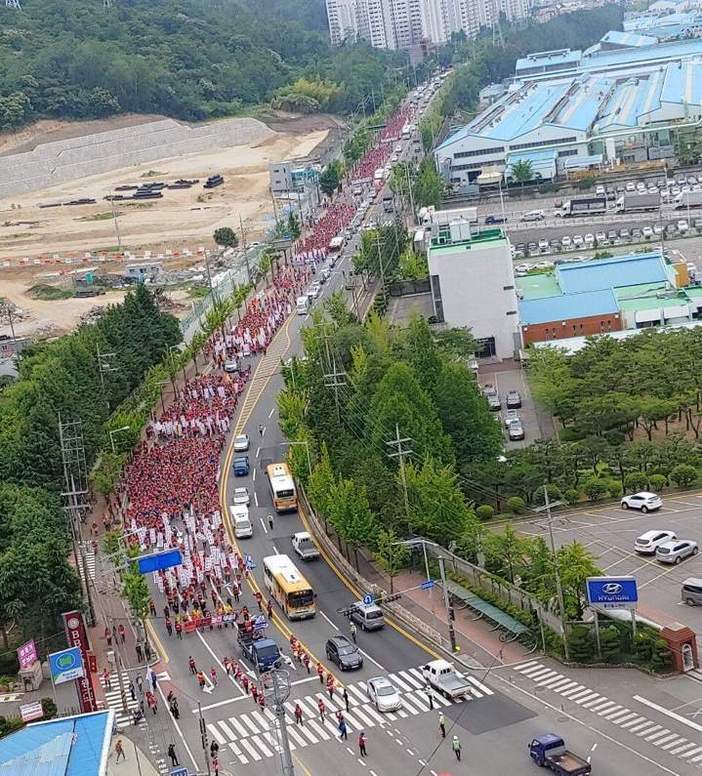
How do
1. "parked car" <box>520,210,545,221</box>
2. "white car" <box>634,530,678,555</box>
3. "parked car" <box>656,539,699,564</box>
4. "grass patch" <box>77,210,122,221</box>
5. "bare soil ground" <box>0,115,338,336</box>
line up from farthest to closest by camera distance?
"grass patch" <box>77,210,122,221</box>
"bare soil ground" <box>0,115,338,336</box>
"parked car" <box>520,210,545,221</box>
"white car" <box>634,530,678,555</box>
"parked car" <box>656,539,699,564</box>

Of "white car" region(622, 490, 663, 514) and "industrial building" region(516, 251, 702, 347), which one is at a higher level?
"industrial building" region(516, 251, 702, 347)

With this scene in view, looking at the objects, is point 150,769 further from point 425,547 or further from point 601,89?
point 601,89

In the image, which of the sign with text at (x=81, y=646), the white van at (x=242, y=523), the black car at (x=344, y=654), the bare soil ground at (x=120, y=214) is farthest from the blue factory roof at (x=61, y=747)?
the bare soil ground at (x=120, y=214)

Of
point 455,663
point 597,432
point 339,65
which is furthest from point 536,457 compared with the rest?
point 339,65

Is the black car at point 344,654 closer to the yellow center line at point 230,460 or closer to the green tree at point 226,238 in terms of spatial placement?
the yellow center line at point 230,460

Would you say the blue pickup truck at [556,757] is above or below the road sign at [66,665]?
below

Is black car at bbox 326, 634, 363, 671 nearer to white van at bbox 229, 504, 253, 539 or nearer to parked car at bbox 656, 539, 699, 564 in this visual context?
parked car at bbox 656, 539, 699, 564

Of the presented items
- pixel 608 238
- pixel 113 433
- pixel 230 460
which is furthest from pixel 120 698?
pixel 608 238

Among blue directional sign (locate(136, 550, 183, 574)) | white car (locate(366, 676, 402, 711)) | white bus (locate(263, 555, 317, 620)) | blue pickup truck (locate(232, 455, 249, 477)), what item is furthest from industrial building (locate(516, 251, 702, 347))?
white car (locate(366, 676, 402, 711))
